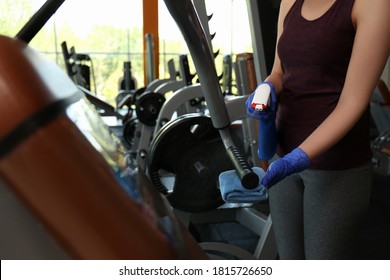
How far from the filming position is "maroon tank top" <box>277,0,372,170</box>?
85cm

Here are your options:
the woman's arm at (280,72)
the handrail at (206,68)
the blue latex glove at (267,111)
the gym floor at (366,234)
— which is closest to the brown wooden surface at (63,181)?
the handrail at (206,68)

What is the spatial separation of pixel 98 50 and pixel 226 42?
7.82 feet

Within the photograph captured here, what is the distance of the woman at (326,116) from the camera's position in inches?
31.4

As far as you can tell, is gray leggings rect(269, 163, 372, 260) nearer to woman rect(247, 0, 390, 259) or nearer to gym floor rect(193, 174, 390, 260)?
woman rect(247, 0, 390, 259)

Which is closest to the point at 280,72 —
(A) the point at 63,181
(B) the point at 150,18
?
(A) the point at 63,181

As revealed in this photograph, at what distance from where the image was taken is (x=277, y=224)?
1.12 m

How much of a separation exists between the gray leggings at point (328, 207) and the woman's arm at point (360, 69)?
0.45ft

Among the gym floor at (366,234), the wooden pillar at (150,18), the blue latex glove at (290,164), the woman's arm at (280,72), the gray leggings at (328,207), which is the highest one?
the wooden pillar at (150,18)

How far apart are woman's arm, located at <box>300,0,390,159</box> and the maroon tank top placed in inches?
2.1

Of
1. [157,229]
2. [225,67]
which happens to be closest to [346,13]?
[157,229]

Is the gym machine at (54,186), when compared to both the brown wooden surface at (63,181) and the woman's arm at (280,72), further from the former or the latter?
the woman's arm at (280,72)

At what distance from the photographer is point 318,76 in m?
0.90

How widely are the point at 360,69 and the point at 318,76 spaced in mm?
119

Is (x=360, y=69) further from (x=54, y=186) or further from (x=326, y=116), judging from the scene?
(x=54, y=186)
